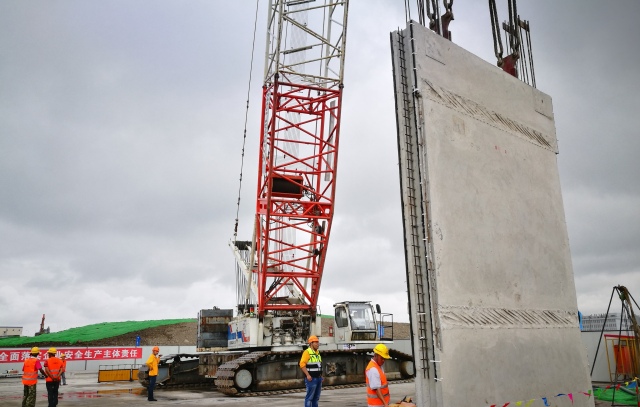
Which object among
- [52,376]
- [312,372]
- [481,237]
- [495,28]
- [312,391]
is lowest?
[312,391]

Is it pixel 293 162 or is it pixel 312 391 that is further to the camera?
pixel 293 162

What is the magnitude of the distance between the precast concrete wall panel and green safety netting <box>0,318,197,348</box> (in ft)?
127

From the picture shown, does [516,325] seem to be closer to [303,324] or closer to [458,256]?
[458,256]

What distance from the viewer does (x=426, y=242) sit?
6109 millimetres

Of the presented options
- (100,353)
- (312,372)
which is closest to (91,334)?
(100,353)

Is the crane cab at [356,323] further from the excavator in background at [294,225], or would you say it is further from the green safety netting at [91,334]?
the green safety netting at [91,334]

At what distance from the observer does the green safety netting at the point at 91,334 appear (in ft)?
127

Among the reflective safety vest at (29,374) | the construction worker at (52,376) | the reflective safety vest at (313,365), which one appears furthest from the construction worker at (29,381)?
the reflective safety vest at (313,365)

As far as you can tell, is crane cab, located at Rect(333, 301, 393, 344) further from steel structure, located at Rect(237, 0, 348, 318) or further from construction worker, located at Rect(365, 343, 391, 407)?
construction worker, located at Rect(365, 343, 391, 407)

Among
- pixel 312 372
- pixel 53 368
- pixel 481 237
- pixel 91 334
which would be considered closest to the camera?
pixel 481 237

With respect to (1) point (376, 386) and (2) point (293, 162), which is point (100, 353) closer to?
(2) point (293, 162)

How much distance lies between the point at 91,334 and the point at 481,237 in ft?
135

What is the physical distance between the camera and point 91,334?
1624 inches

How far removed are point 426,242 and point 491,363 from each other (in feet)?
5.62
